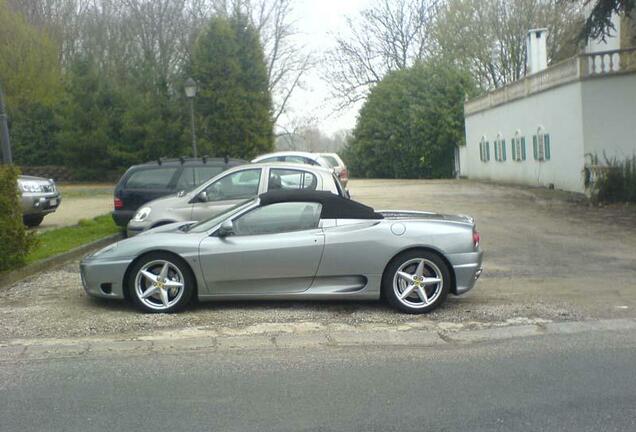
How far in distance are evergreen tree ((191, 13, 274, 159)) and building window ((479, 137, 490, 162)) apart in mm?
10298

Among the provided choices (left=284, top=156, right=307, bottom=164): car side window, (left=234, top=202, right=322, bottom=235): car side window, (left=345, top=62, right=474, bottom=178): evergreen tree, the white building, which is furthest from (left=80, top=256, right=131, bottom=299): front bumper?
(left=345, top=62, right=474, bottom=178): evergreen tree

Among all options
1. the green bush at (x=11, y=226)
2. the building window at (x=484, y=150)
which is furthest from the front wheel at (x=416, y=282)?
the building window at (x=484, y=150)

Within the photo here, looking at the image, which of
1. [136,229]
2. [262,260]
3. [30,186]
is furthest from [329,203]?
[30,186]

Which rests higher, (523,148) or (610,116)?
(610,116)

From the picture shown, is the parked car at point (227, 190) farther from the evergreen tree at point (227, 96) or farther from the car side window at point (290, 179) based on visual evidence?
the evergreen tree at point (227, 96)

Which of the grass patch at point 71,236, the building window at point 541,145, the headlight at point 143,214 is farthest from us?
the building window at point 541,145

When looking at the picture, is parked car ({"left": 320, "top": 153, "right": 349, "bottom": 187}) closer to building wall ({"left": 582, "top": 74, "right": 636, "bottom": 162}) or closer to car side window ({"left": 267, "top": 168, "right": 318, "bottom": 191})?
building wall ({"left": 582, "top": 74, "right": 636, "bottom": 162})

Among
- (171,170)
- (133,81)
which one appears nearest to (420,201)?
(171,170)

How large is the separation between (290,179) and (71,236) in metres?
5.10

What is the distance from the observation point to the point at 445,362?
6.62 meters

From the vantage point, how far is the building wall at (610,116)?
2250 centimetres

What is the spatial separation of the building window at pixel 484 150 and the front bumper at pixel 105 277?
29815 millimetres

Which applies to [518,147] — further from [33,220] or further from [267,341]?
[267,341]

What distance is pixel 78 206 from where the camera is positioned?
24.8 meters
